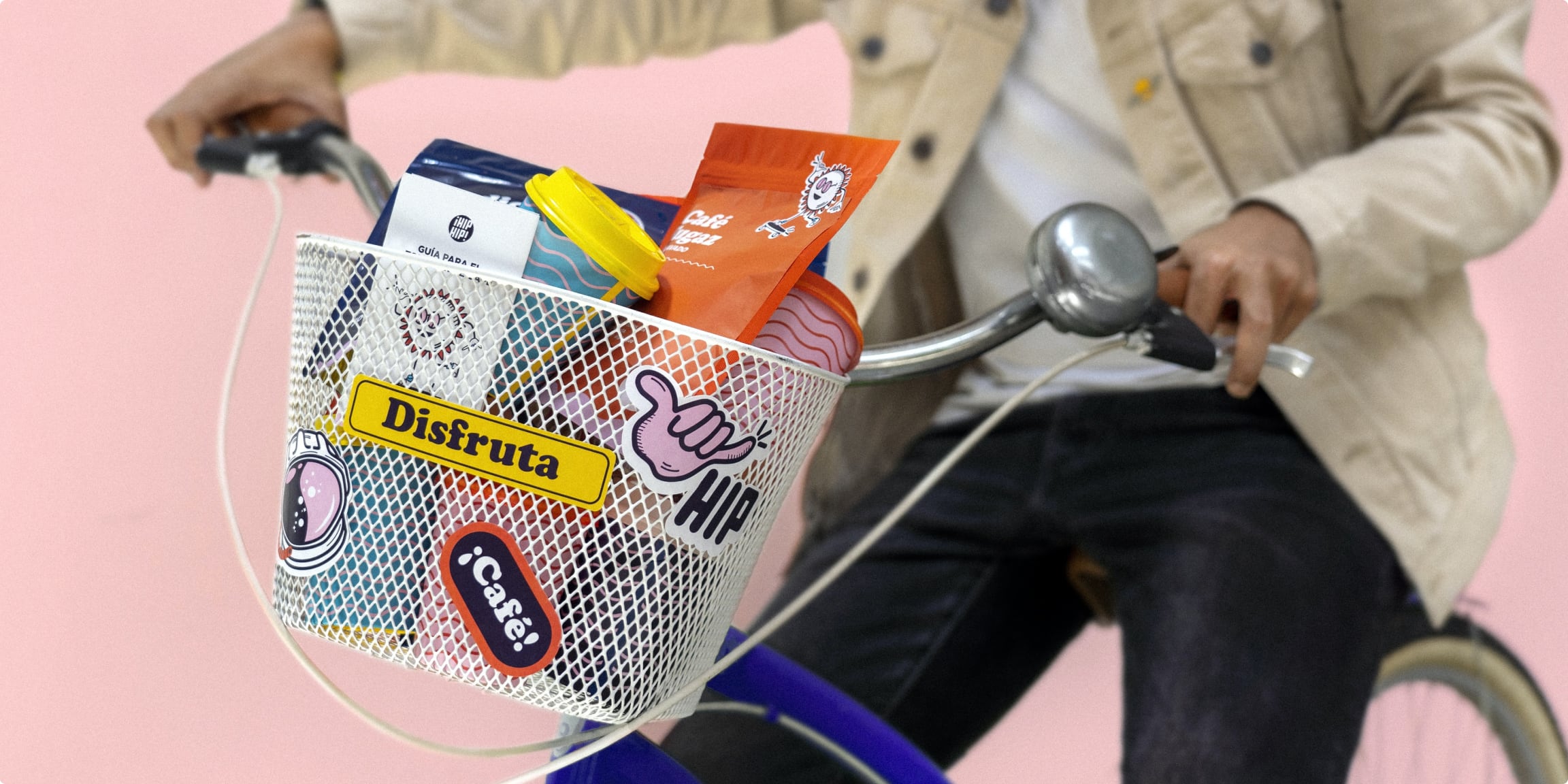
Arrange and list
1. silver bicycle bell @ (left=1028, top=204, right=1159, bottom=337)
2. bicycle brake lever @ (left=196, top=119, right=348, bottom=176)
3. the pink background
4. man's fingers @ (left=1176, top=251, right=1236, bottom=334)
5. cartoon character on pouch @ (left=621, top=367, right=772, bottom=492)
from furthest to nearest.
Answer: the pink background
bicycle brake lever @ (left=196, top=119, right=348, bottom=176)
man's fingers @ (left=1176, top=251, right=1236, bottom=334)
silver bicycle bell @ (left=1028, top=204, right=1159, bottom=337)
cartoon character on pouch @ (left=621, top=367, right=772, bottom=492)

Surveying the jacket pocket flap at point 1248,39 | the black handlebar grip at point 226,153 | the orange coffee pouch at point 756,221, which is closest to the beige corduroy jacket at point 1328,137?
the jacket pocket flap at point 1248,39

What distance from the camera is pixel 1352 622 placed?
2.52ft

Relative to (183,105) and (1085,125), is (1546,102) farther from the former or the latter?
(183,105)

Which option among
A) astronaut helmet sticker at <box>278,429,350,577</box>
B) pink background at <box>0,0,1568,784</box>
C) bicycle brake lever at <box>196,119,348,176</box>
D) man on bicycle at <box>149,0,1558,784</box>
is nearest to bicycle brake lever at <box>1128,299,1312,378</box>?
man on bicycle at <box>149,0,1558,784</box>

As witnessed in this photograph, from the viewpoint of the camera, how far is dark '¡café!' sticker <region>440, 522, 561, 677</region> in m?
0.39

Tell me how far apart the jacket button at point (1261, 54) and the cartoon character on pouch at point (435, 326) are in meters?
0.71

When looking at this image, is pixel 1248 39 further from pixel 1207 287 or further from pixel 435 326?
pixel 435 326

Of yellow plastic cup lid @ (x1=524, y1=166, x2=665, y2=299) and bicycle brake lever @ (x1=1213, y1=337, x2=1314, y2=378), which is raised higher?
yellow plastic cup lid @ (x1=524, y1=166, x2=665, y2=299)

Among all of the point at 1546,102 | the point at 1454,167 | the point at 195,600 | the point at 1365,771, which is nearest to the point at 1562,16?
the point at 1546,102

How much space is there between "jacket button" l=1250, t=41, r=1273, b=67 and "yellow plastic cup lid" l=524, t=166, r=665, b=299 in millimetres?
655

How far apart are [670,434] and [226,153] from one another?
0.51 meters

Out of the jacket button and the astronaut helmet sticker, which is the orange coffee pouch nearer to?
the astronaut helmet sticker

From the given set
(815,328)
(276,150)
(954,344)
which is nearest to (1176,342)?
(954,344)

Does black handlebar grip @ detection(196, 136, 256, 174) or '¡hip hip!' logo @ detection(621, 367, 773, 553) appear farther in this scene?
black handlebar grip @ detection(196, 136, 256, 174)
